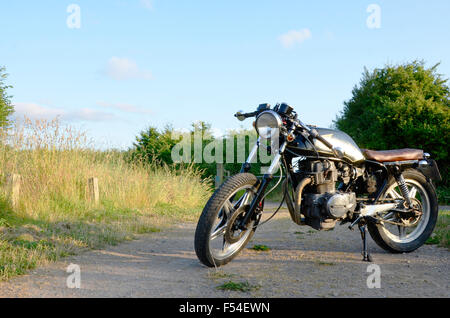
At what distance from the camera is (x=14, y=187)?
6.66 meters

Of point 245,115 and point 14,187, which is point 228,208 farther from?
point 14,187

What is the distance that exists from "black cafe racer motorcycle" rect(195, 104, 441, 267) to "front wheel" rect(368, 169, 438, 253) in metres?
0.01

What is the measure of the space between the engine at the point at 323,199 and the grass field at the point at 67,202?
2.69 metres

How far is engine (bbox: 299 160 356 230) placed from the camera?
398cm

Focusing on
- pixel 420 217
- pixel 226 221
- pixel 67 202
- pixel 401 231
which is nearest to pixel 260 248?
pixel 226 221

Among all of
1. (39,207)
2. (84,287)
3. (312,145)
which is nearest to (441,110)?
(312,145)

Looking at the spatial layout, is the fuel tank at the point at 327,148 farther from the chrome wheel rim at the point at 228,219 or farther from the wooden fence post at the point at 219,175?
the wooden fence post at the point at 219,175

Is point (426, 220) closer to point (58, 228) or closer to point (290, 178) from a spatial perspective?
point (290, 178)

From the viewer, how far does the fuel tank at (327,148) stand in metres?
4.05

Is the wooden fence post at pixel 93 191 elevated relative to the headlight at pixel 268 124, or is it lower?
lower

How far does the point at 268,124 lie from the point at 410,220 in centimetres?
231

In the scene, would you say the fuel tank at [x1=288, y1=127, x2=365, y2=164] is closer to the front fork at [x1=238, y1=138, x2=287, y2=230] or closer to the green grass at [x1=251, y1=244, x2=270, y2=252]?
the front fork at [x1=238, y1=138, x2=287, y2=230]

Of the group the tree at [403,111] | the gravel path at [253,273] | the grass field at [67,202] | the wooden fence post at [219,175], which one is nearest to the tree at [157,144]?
the wooden fence post at [219,175]

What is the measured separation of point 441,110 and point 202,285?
14.0 meters
